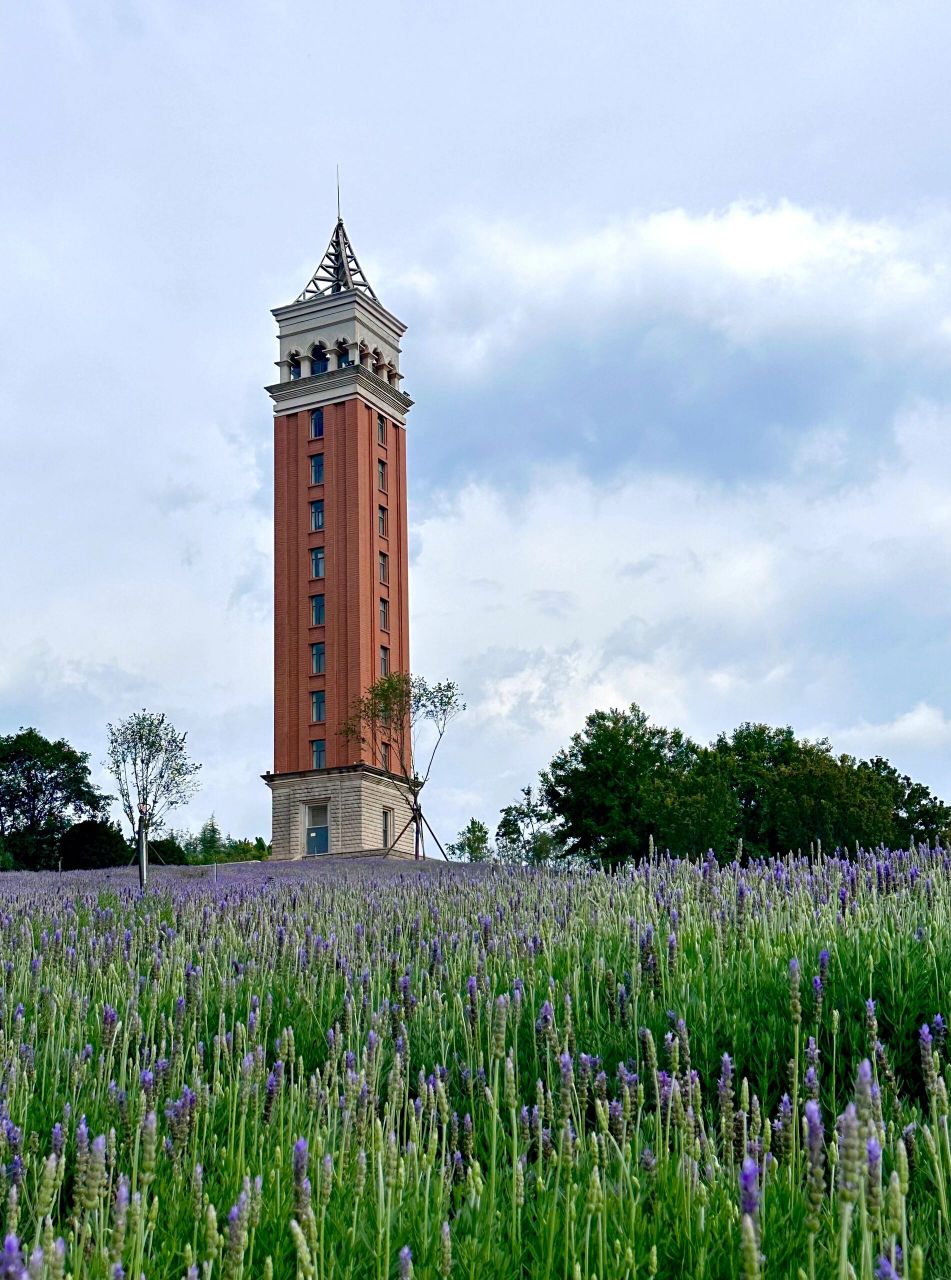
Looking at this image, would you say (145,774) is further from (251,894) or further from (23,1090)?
(23,1090)

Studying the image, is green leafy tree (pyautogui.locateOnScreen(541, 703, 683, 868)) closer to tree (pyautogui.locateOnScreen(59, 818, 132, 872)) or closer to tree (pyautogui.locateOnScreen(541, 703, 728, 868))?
tree (pyautogui.locateOnScreen(541, 703, 728, 868))

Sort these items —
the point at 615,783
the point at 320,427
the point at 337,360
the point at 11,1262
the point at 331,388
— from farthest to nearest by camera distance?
the point at 337,360, the point at 320,427, the point at 331,388, the point at 615,783, the point at 11,1262

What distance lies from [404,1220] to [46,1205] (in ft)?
4.15

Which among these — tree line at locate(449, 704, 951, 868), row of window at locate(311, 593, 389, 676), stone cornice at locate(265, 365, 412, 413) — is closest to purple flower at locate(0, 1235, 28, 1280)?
tree line at locate(449, 704, 951, 868)

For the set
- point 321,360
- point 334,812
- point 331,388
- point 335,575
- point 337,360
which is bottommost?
point 334,812

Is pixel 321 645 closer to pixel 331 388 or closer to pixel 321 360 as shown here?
pixel 331 388

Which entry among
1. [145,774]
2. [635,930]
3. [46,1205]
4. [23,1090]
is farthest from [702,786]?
[46,1205]

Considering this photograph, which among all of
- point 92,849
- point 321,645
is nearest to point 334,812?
point 321,645

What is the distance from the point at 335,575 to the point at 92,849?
16065 mm

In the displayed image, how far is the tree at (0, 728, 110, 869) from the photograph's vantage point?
65375 mm

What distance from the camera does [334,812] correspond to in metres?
53.7

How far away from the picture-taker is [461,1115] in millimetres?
4941

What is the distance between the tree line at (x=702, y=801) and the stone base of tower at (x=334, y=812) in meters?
5.01

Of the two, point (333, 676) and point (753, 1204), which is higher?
point (333, 676)
